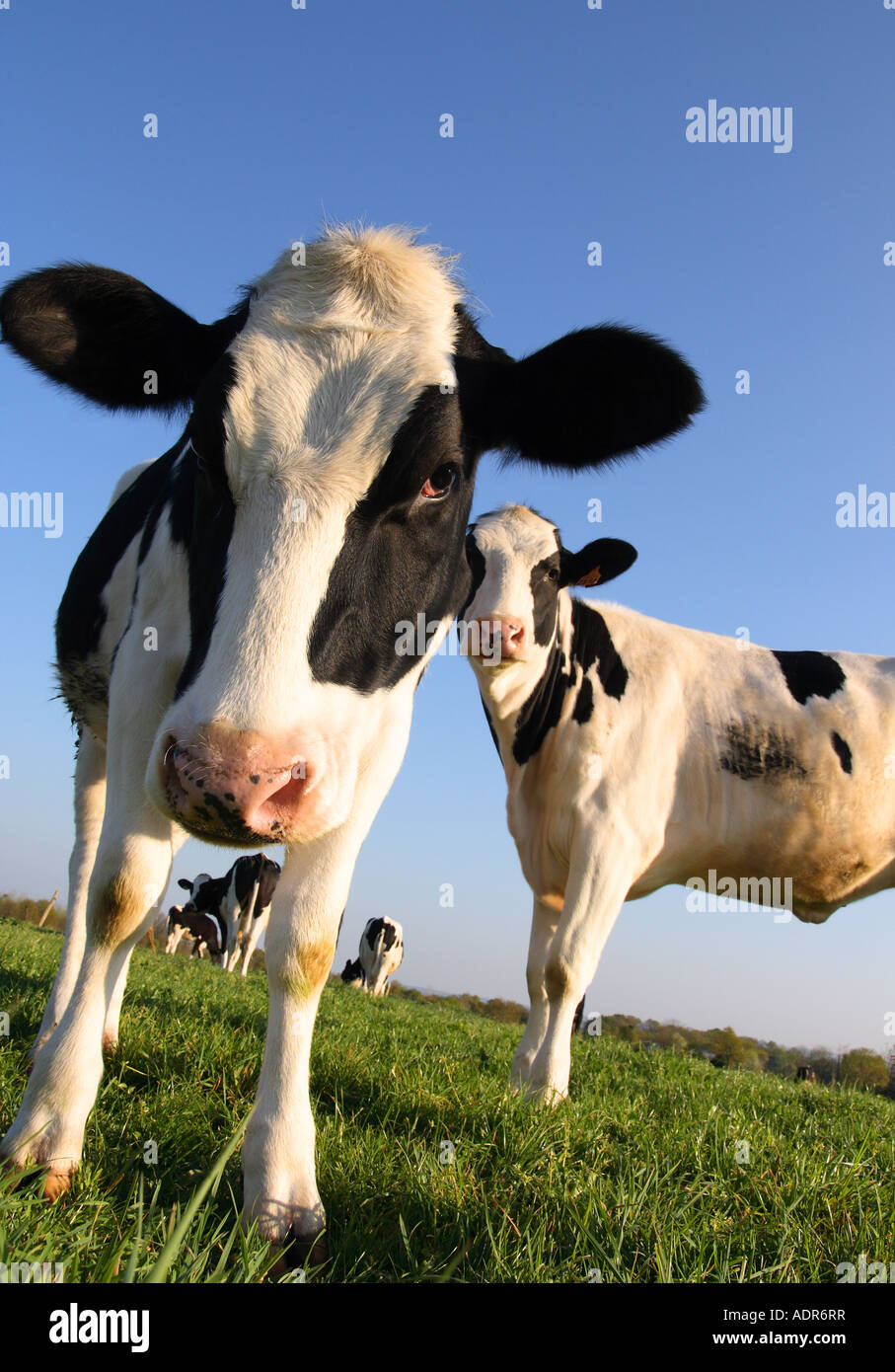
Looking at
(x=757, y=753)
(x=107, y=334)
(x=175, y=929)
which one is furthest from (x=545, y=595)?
(x=175, y=929)

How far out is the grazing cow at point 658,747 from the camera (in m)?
6.37

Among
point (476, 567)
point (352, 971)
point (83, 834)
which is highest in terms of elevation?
point (476, 567)

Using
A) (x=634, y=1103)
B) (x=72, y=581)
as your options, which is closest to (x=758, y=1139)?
(x=634, y=1103)

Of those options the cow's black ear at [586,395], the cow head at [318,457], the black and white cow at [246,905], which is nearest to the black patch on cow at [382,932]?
the black and white cow at [246,905]

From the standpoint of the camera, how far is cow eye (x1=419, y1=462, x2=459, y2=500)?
9.44 ft

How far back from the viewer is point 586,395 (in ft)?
11.8

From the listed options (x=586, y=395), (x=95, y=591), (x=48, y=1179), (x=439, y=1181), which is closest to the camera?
(x=48, y=1179)

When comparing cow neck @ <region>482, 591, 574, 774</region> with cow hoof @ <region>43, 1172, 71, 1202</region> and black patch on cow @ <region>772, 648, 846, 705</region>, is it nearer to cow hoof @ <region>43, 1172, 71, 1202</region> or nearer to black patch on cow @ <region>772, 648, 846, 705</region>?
black patch on cow @ <region>772, 648, 846, 705</region>

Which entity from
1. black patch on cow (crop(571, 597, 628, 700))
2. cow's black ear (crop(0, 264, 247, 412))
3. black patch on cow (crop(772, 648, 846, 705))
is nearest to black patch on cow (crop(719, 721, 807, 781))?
black patch on cow (crop(772, 648, 846, 705))

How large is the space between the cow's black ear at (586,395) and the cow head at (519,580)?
2.41 m

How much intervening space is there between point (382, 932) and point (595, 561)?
16.6m

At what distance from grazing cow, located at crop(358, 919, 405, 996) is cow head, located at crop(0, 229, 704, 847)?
1921cm

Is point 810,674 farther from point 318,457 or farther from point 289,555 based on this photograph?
point 289,555
